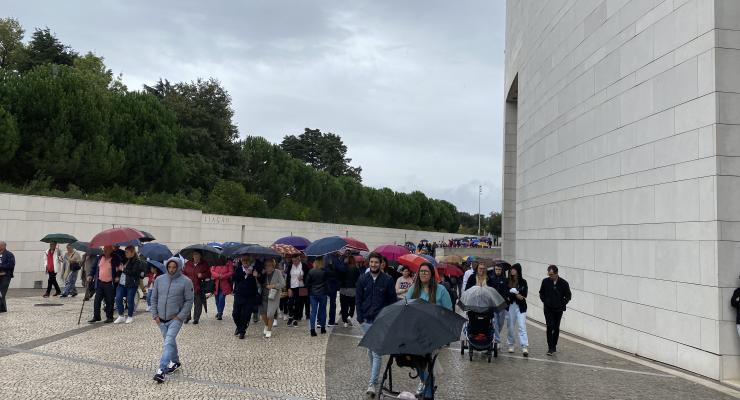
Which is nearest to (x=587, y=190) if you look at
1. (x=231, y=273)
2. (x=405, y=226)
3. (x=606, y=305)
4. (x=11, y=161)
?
(x=606, y=305)

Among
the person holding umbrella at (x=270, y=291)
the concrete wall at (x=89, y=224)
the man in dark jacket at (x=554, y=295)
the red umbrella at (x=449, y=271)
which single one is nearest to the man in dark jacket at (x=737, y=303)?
the man in dark jacket at (x=554, y=295)

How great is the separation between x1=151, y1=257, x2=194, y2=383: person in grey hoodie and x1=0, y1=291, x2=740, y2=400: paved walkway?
0.51m

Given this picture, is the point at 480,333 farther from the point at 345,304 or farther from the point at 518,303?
the point at 345,304

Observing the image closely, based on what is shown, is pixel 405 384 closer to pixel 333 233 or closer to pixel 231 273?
pixel 231 273

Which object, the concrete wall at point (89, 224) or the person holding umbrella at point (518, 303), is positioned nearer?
the person holding umbrella at point (518, 303)

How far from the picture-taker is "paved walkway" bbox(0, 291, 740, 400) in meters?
6.68

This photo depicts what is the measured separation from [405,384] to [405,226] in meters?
63.4

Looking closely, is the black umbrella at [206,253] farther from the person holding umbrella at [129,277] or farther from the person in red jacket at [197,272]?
the person holding umbrella at [129,277]

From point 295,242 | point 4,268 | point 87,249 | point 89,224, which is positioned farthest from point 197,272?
point 89,224

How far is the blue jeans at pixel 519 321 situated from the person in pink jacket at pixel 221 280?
6.35 meters

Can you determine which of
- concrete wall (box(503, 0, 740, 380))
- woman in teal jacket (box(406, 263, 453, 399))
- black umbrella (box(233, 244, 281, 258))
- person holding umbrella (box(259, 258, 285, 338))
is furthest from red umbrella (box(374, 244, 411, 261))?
woman in teal jacket (box(406, 263, 453, 399))

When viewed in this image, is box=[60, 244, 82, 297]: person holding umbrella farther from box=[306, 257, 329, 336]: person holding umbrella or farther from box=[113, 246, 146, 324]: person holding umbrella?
box=[306, 257, 329, 336]: person holding umbrella

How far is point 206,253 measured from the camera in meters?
12.4

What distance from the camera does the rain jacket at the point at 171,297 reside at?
7309mm
